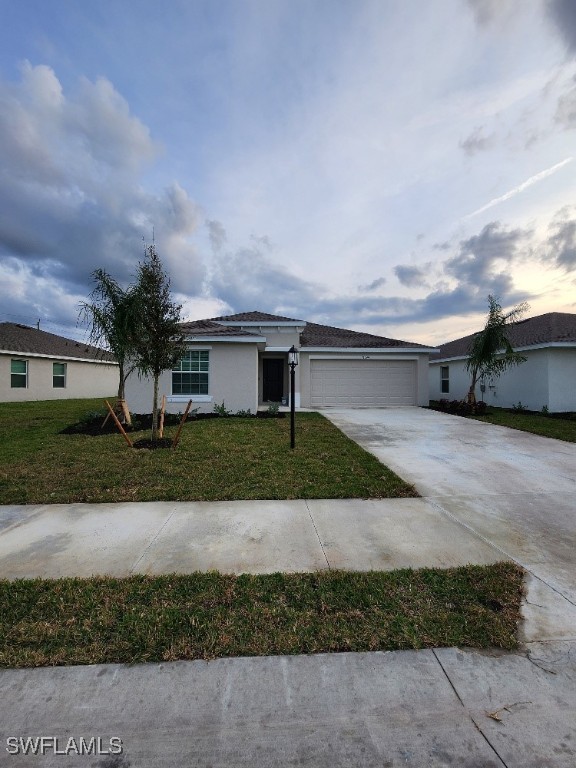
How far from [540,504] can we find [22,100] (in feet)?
50.4

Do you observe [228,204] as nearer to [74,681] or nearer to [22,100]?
[22,100]

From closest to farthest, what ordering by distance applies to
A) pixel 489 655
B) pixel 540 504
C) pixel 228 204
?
pixel 489 655, pixel 540 504, pixel 228 204

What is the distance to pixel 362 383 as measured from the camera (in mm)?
16844

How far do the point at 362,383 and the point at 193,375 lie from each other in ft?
25.9

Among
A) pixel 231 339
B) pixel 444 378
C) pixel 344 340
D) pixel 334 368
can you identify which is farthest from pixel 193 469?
pixel 444 378

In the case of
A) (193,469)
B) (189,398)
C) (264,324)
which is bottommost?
(193,469)

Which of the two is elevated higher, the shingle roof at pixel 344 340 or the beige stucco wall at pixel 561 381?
the shingle roof at pixel 344 340

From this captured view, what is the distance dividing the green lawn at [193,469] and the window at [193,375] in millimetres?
3954

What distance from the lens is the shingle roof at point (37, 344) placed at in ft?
62.2

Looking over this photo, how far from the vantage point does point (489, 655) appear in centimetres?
217

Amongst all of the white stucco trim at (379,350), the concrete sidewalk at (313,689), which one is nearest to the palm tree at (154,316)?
the concrete sidewalk at (313,689)

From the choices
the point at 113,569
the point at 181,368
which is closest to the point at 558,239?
the point at 181,368

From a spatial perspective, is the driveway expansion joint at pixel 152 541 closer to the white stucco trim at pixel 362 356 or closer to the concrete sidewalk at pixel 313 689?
the concrete sidewalk at pixel 313 689

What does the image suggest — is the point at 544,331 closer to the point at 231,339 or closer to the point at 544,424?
the point at 544,424
